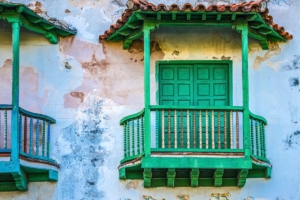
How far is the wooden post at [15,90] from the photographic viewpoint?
19781mm

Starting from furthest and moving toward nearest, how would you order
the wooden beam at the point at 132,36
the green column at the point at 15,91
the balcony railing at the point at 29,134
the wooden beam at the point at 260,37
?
the wooden beam at the point at 260,37 < the wooden beam at the point at 132,36 < the balcony railing at the point at 29,134 < the green column at the point at 15,91

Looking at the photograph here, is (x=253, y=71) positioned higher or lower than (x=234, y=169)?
higher

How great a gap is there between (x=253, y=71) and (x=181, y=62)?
1.42 metres

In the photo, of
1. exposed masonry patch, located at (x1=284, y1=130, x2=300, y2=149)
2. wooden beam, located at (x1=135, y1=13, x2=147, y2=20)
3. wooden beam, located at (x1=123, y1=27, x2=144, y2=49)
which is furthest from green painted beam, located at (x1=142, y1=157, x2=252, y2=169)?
wooden beam, located at (x1=135, y1=13, x2=147, y2=20)

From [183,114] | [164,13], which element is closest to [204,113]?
[183,114]

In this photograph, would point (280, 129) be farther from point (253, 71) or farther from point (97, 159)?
point (97, 159)

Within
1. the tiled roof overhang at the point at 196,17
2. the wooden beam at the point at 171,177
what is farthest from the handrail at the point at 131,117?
the tiled roof overhang at the point at 196,17

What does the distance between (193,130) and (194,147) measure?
70 cm

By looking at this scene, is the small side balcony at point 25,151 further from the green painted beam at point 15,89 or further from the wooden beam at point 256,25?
the wooden beam at point 256,25

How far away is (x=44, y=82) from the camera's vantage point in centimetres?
2123

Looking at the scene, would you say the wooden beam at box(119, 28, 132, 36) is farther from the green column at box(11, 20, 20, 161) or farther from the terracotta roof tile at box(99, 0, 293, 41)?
the green column at box(11, 20, 20, 161)

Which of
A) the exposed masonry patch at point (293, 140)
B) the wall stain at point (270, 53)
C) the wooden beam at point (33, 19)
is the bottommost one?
the exposed masonry patch at point (293, 140)

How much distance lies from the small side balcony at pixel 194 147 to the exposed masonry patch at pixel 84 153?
1.61 feet

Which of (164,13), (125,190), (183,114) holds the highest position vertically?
(164,13)
